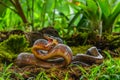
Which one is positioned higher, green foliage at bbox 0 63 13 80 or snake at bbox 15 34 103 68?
snake at bbox 15 34 103 68

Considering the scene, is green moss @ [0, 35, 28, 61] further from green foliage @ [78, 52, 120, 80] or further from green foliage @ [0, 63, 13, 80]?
green foliage @ [78, 52, 120, 80]

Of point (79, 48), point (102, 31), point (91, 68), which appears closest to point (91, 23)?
point (102, 31)

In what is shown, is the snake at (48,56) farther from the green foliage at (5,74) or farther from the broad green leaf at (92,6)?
the broad green leaf at (92,6)

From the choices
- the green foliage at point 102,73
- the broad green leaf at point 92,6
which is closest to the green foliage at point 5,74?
the green foliage at point 102,73

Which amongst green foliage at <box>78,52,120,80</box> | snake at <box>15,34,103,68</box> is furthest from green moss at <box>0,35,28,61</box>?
green foliage at <box>78,52,120,80</box>

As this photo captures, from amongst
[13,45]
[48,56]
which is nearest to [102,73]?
[48,56]

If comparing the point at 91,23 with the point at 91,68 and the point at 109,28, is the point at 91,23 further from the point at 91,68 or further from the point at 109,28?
the point at 91,68

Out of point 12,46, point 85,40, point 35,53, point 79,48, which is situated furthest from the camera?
point 85,40

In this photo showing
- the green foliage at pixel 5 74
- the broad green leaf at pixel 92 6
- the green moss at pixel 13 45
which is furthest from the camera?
the broad green leaf at pixel 92 6

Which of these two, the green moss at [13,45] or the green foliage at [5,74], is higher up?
the green moss at [13,45]

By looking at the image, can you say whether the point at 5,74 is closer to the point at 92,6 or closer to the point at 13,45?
the point at 13,45

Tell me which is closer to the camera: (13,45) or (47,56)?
(47,56)
